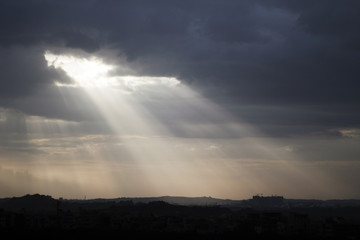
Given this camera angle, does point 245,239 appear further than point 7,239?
Yes

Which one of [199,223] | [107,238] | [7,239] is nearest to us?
[7,239]

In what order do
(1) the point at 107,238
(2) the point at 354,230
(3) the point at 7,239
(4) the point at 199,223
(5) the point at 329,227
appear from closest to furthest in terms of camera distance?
(3) the point at 7,239 → (1) the point at 107,238 → (2) the point at 354,230 → (5) the point at 329,227 → (4) the point at 199,223

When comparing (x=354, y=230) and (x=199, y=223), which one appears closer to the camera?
(x=354, y=230)

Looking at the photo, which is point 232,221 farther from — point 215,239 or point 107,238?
point 107,238

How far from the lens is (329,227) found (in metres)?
152

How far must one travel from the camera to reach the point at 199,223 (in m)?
164

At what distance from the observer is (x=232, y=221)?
173m

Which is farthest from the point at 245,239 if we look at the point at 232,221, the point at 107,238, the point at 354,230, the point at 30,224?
the point at 30,224

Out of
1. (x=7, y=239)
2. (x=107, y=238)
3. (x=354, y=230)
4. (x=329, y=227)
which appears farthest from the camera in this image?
(x=329, y=227)

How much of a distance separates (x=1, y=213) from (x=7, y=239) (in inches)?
2640

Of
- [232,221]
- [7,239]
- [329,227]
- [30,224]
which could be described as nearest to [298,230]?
[329,227]

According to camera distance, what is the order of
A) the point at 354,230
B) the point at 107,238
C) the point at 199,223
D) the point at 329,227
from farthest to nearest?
the point at 199,223 → the point at 329,227 → the point at 354,230 → the point at 107,238

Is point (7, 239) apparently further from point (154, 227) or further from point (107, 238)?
point (154, 227)

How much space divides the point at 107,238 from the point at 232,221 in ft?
243
